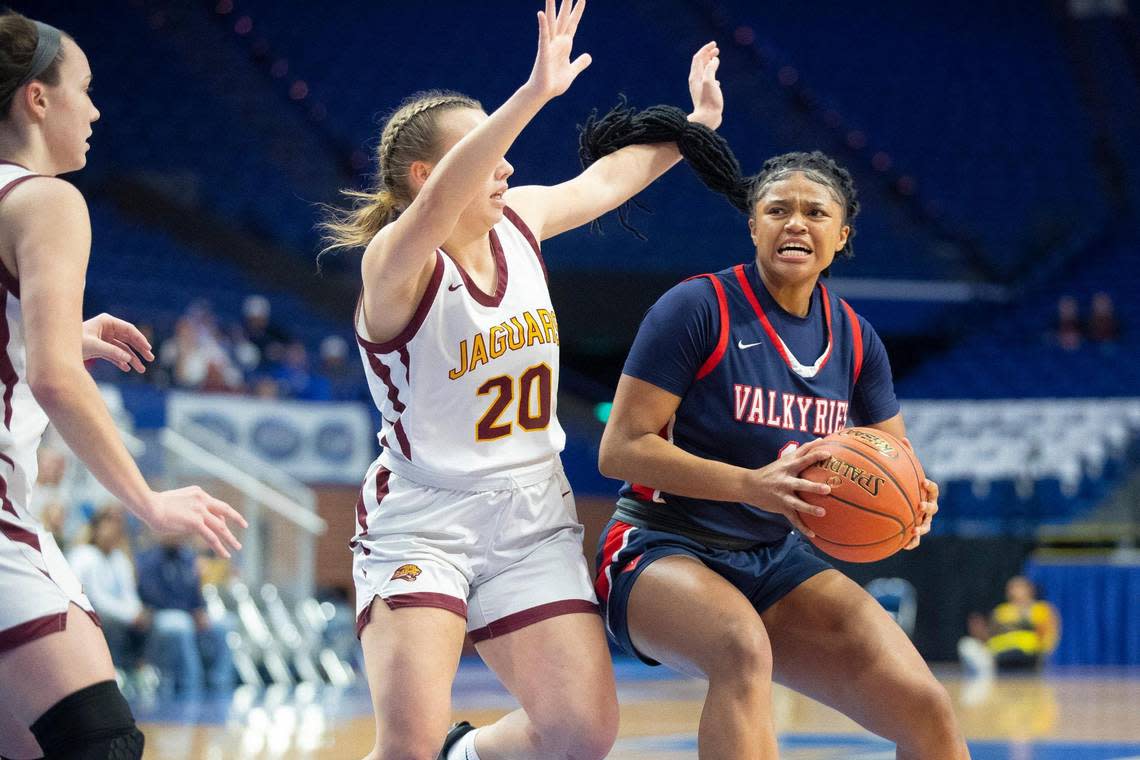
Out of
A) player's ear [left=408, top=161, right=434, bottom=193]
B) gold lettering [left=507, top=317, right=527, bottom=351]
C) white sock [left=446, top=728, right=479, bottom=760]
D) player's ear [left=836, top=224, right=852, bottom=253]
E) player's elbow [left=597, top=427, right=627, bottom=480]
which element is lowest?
white sock [left=446, top=728, right=479, bottom=760]

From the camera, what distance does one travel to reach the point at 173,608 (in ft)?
33.9

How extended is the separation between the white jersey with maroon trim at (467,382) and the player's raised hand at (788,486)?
601 mm

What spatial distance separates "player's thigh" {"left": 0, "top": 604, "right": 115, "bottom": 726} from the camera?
8.63ft

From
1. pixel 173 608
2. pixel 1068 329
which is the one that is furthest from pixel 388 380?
pixel 1068 329

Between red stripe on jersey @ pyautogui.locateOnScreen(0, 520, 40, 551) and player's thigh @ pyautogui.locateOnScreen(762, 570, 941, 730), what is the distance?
1783 millimetres

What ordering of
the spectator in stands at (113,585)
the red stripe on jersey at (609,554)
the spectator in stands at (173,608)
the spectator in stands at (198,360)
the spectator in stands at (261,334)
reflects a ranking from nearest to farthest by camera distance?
the red stripe on jersey at (609,554) < the spectator in stands at (113,585) < the spectator in stands at (173,608) < the spectator in stands at (198,360) < the spectator in stands at (261,334)

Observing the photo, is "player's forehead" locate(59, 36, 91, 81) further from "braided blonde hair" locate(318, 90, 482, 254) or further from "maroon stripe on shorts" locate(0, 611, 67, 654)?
"maroon stripe on shorts" locate(0, 611, 67, 654)

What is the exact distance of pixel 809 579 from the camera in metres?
3.75

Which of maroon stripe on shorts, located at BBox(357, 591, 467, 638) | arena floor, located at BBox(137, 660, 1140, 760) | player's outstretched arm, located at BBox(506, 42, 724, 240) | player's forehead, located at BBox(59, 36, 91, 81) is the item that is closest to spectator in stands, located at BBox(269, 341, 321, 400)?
arena floor, located at BBox(137, 660, 1140, 760)

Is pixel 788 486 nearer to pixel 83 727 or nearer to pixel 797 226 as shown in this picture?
pixel 797 226

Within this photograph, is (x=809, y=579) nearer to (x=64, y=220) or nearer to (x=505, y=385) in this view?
(x=505, y=385)

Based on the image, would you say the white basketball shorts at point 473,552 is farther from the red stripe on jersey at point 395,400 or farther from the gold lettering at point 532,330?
the gold lettering at point 532,330

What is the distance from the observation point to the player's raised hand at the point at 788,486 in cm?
339

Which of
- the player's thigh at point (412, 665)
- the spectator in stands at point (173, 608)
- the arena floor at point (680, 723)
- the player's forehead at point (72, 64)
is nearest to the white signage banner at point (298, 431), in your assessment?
the spectator in stands at point (173, 608)
